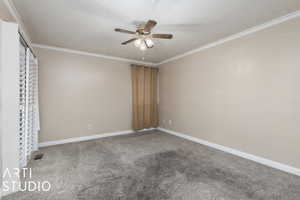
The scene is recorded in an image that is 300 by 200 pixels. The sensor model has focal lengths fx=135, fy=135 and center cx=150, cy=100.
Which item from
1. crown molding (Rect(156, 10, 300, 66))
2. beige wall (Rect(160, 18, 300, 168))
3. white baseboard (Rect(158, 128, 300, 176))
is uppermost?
crown molding (Rect(156, 10, 300, 66))

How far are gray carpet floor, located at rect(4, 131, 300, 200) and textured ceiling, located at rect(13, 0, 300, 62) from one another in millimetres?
2548

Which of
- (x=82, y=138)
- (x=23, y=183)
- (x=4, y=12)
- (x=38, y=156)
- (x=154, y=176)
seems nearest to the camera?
(x=4, y=12)

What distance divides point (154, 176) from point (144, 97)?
3.06m

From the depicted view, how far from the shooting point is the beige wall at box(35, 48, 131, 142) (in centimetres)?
348

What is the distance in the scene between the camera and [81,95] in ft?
12.8

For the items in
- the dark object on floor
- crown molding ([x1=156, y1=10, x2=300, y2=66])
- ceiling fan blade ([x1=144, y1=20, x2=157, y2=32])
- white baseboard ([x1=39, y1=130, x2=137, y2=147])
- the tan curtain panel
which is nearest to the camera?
ceiling fan blade ([x1=144, y1=20, x2=157, y2=32])

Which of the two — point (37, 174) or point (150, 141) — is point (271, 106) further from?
point (37, 174)

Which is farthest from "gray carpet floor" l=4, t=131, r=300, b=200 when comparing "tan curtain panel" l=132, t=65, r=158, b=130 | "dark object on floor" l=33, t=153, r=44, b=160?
"tan curtain panel" l=132, t=65, r=158, b=130

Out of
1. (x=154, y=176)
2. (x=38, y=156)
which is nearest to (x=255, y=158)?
(x=154, y=176)

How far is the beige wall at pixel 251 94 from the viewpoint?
7.20ft

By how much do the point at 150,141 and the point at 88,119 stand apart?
193 cm

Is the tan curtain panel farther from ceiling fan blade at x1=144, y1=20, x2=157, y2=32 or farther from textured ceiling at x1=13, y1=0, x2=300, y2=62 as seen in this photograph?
ceiling fan blade at x1=144, y1=20, x2=157, y2=32

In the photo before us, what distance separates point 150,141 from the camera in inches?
150

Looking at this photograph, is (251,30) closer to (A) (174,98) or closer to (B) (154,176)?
(A) (174,98)
